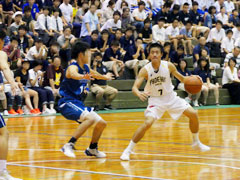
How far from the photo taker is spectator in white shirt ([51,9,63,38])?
16797 millimetres

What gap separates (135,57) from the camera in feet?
56.5

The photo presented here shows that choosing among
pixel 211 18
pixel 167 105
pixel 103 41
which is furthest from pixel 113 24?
pixel 167 105

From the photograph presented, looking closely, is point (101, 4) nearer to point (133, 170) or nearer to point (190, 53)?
point (190, 53)

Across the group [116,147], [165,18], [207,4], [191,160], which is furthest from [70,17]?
[191,160]

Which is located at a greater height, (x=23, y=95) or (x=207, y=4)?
(x=207, y=4)

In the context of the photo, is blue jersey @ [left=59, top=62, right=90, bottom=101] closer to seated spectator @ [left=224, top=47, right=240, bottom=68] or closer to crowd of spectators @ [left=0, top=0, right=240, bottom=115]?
crowd of spectators @ [left=0, top=0, right=240, bottom=115]

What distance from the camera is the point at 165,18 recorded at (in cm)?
2042

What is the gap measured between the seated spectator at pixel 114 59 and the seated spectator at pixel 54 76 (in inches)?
79.2

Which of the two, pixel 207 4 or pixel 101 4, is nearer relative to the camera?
pixel 101 4

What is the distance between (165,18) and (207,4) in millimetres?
3880

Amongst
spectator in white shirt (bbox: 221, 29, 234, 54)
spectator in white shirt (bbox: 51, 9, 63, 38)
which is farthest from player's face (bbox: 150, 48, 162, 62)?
spectator in white shirt (bbox: 221, 29, 234, 54)

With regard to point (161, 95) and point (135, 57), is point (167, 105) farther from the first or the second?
point (135, 57)

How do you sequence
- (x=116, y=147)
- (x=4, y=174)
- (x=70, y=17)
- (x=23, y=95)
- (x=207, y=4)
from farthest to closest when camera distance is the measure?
(x=207, y=4) < (x=70, y=17) < (x=23, y=95) < (x=116, y=147) < (x=4, y=174)

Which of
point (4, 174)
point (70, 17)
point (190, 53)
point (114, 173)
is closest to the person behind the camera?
point (4, 174)
